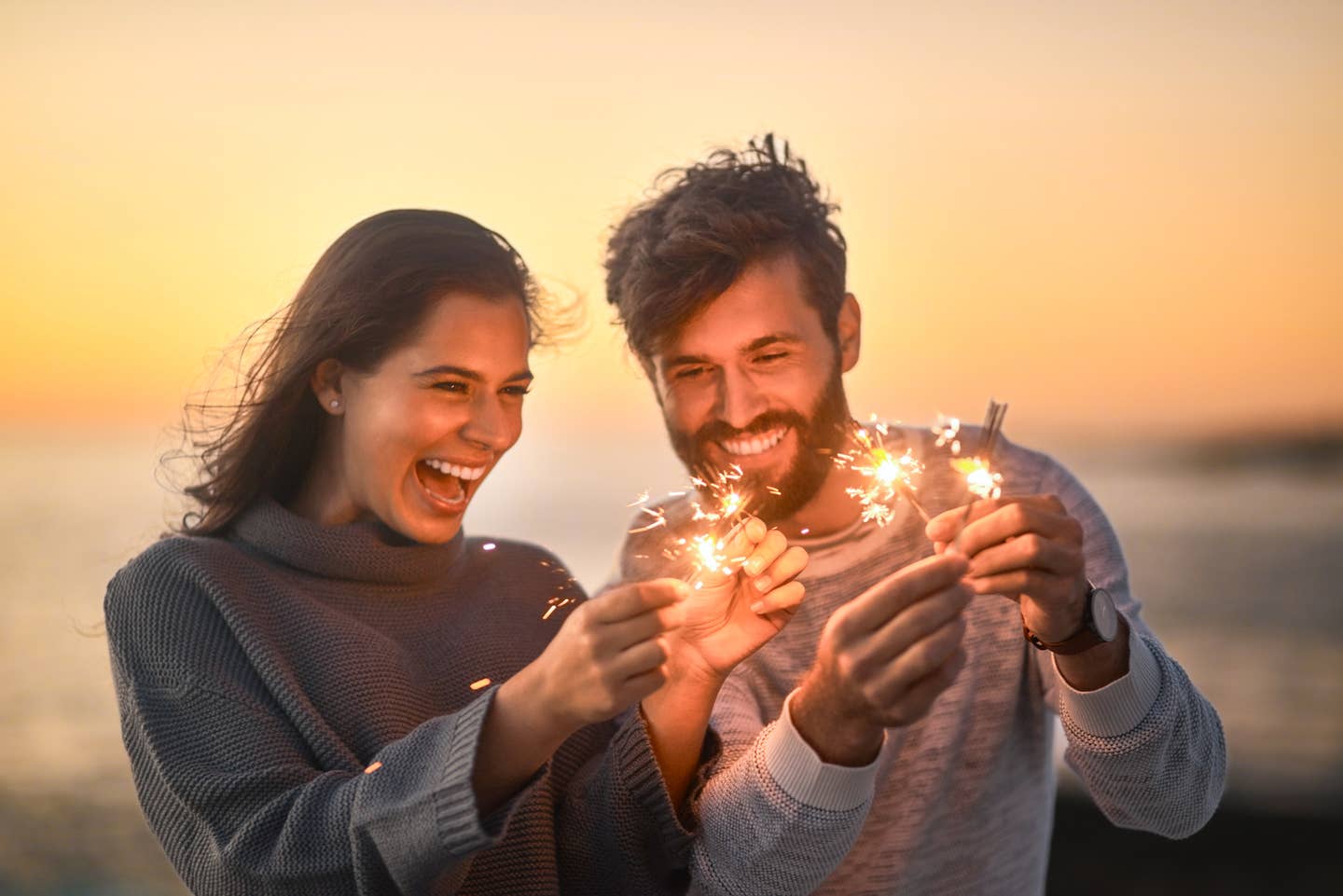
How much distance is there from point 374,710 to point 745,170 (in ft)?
5.27

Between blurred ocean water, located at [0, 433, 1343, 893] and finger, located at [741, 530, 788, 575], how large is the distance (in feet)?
1.72

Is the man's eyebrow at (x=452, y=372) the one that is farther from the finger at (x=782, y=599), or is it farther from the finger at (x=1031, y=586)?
the finger at (x=1031, y=586)

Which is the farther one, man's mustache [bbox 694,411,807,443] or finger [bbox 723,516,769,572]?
man's mustache [bbox 694,411,807,443]

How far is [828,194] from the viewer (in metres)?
3.19

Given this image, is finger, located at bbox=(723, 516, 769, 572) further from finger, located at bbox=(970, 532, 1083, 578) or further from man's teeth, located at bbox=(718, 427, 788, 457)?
man's teeth, located at bbox=(718, 427, 788, 457)

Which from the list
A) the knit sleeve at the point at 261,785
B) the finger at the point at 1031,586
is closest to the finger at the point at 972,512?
the finger at the point at 1031,586

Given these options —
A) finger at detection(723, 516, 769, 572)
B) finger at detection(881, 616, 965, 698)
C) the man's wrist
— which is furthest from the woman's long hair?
finger at detection(881, 616, 965, 698)

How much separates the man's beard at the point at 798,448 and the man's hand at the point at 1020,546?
0.74 metres

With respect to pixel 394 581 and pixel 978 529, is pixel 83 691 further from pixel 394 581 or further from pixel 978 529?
pixel 978 529

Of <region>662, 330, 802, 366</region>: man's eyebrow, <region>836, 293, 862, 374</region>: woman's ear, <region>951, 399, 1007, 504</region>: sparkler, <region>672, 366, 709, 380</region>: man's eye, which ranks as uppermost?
<region>836, 293, 862, 374</region>: woman's ear

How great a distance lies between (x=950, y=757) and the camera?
2.71m

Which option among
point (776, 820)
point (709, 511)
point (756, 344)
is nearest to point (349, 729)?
point (776, 820)

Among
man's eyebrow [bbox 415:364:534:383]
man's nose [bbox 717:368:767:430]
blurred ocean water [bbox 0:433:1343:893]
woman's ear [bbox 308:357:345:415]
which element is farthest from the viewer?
blurred ocean water [bbox 0:433:1343:893]

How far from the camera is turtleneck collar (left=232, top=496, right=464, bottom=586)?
96.4 inches
